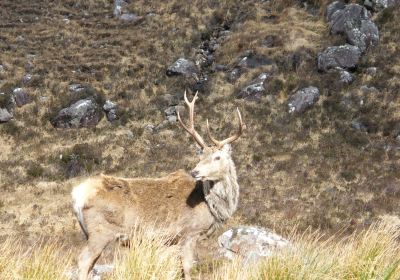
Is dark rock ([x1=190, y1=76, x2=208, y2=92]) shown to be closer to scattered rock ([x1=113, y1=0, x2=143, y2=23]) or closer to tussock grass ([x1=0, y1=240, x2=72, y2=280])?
scattered rock ([x1=113, y1=0, x2=143, y2=23])

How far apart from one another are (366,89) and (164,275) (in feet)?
95.1

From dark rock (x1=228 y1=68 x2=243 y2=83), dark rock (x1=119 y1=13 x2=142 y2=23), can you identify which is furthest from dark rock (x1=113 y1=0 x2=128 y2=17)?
dark rock (x1=228 y1=68 x2=243 y2=83)

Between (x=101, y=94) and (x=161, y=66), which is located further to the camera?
(x=161, y=66)

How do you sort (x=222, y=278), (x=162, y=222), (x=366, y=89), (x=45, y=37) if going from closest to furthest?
(x=222, y=278) → (x=162, y=222) → (x=366, y=89) → (x=45, y=37)

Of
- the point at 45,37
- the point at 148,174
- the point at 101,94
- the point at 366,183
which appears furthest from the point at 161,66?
the point at 366,183

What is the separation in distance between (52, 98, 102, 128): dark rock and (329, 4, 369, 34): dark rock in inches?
696

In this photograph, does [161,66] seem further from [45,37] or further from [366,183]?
[366,183]

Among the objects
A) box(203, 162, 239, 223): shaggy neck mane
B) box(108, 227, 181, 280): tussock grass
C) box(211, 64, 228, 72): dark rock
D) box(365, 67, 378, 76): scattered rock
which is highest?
box(108, 227, 181, 280): tussock grass

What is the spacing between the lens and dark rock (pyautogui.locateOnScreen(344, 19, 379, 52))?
3541 cm

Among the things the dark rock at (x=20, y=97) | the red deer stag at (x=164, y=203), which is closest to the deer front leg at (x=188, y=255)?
the red deer stag at (x=164, y=203)

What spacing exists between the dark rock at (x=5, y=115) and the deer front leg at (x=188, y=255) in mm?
29753

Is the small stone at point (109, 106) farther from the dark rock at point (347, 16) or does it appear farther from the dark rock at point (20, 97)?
the dark rock at point (347, 16)

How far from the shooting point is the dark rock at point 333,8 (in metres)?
39.3

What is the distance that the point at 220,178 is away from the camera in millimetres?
8758
